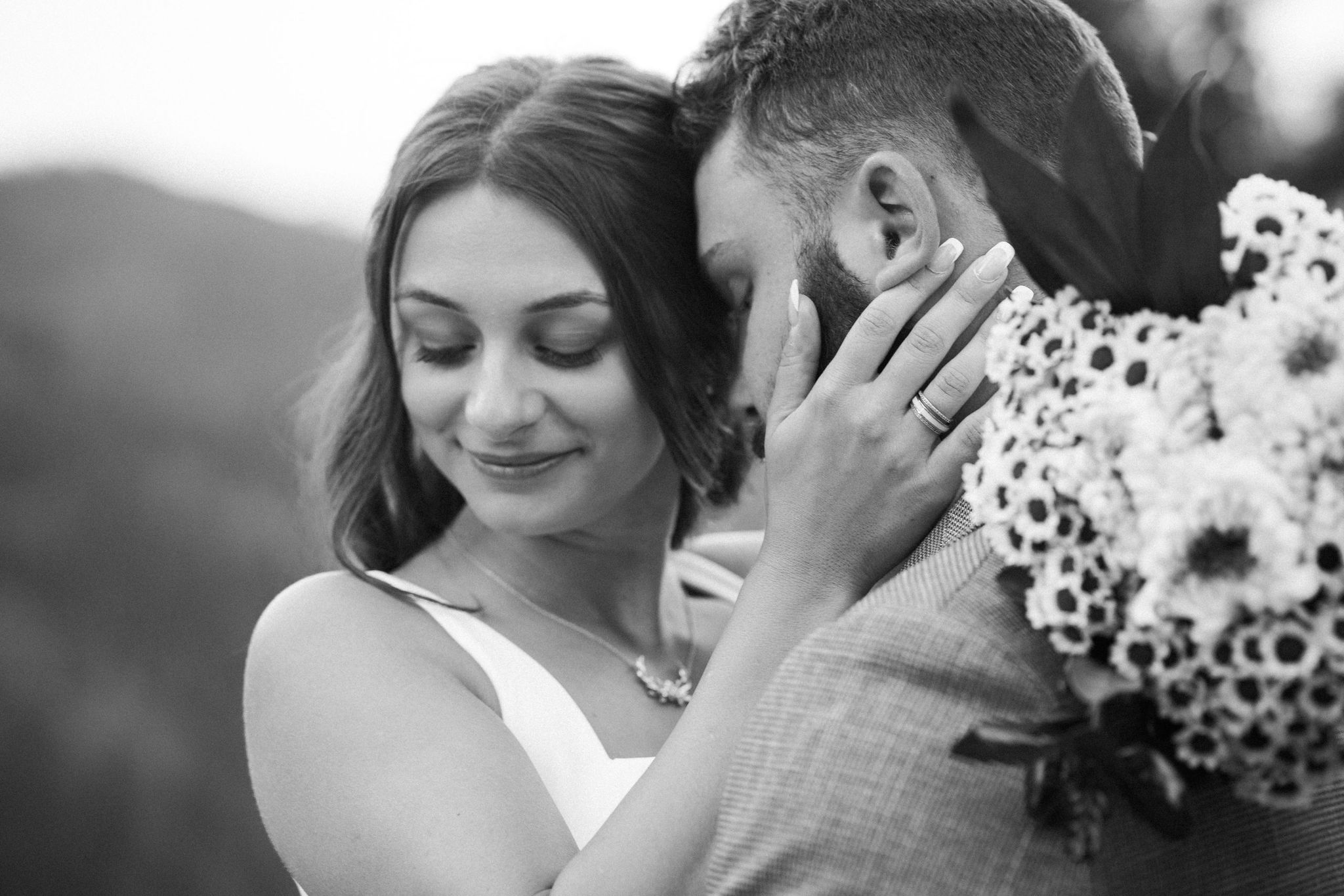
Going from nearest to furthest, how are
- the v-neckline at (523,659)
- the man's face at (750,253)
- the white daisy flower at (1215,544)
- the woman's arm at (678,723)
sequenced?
the white daisy flower at (1215,544)
the woman's arm at (678,723)
the man's face at (750,253)
the v-neckline at (523,659)

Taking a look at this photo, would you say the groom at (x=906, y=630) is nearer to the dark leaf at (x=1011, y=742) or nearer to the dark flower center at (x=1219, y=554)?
the dark leaf at (x=1011, y=742)

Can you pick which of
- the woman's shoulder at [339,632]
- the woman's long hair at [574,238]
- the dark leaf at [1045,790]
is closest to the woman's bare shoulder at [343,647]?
the woman's shoulder at [339,632]

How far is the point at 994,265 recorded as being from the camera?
2.04m

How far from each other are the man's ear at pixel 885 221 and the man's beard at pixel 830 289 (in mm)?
20

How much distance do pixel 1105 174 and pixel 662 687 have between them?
73.7 inches

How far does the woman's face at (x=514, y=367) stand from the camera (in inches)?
101

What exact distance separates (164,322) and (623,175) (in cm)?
385

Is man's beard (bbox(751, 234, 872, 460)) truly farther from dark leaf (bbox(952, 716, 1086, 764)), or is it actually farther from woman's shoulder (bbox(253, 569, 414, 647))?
woman's shoulder (bbox(253, 569, 414, 647))

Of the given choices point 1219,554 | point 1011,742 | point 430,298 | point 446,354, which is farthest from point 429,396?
point 1219,554

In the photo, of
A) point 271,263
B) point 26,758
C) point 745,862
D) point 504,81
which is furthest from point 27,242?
point 745,862

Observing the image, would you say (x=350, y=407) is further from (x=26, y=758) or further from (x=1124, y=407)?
(x=26, y=758)

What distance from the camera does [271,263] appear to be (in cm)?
611

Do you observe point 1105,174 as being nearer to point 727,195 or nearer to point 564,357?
point 727,195

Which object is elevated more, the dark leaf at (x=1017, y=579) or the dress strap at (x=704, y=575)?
the dark leaf at (x=1017, y=579)
